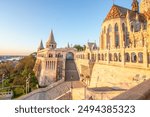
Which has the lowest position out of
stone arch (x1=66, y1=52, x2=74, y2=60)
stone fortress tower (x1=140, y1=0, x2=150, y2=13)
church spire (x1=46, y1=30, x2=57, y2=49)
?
stone arch (x1=66, y1=52, x2=74, y2=60)

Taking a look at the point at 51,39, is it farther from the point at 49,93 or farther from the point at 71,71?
the point at 49,93

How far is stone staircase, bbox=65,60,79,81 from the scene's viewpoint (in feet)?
110

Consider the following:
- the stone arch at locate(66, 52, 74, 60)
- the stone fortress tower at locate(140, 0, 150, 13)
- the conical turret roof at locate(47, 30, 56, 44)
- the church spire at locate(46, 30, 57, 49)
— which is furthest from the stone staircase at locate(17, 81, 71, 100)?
the stone fortress tower at locate(140, 0, 150, 13)

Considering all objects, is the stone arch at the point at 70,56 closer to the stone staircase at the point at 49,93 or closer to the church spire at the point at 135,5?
the stone staircase at the point at 49,93

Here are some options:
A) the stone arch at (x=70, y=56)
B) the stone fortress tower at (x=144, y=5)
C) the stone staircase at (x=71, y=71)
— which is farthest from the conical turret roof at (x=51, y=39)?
the stone fortress tower at (x=144, y=5)

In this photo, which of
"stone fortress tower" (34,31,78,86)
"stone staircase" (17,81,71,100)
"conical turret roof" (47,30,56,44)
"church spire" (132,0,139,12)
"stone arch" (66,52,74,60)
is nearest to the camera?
"stone staircase" (17,81,71,100)

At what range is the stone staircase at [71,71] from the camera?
110 ft

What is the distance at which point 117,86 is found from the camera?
18844 mm

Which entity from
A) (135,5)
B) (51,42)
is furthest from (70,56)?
(135,5)

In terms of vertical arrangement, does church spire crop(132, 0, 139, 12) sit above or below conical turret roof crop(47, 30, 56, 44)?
above

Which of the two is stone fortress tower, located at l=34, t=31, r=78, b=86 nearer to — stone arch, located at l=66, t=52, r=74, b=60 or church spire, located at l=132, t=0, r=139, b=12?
stone arch, located at l=66, t=52, r=74, b=60

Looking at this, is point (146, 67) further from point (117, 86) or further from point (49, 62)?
point (49, 62)

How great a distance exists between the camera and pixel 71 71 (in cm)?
3672

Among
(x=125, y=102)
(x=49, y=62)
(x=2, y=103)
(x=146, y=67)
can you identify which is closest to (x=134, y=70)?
(x=146, y=67)
